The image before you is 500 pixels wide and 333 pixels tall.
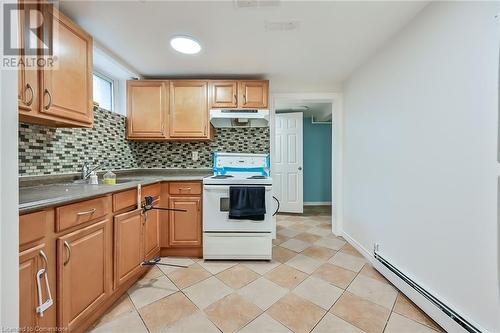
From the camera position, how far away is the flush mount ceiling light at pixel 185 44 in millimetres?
1680

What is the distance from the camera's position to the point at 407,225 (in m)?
1.53

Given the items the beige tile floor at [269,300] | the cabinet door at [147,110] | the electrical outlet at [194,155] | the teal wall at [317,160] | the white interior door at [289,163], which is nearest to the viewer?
the beige tile floor at [269,300]

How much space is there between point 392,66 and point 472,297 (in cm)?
167

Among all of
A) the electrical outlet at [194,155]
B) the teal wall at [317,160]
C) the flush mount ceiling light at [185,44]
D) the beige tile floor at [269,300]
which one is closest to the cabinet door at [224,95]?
the flush mount ceiling light at [185,44]

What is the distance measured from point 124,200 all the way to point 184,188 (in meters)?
0.66

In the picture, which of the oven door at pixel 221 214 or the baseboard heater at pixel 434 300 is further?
the oven door at pixel 221 214

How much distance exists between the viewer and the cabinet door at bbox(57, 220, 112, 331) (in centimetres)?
104

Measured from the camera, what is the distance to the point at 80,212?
1.14 metres

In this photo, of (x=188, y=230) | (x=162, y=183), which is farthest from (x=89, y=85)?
(x=188, y=230)

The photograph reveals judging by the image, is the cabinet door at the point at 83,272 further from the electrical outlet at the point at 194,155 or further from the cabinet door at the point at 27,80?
the electrical outlet at the point at 194,155


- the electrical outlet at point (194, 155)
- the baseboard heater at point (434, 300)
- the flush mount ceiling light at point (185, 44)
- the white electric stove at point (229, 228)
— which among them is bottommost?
the baseboard heater at point (434, 300)

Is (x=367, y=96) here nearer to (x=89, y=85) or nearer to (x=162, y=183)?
(x=162, y=183)

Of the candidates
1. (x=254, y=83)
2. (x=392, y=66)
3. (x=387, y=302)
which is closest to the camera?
(x=387, y=302)

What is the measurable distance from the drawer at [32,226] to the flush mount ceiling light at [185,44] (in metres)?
1.53
